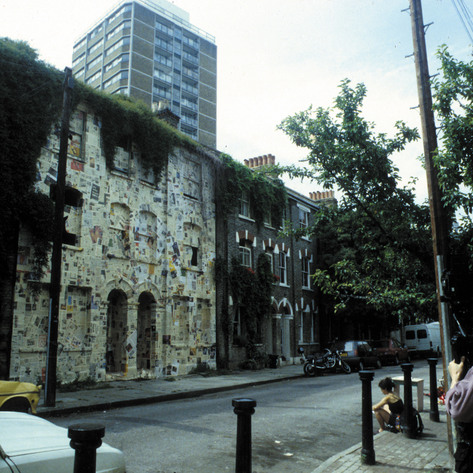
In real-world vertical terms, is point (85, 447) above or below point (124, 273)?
below

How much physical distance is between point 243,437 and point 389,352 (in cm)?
2508

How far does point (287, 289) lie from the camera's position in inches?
1117

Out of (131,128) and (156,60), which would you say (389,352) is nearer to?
(131,128)

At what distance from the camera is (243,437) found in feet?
13.7

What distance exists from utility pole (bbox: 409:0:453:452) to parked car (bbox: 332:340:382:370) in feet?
54.6

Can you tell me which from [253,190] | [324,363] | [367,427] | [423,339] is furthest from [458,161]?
[423,339]

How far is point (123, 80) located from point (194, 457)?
194 ft

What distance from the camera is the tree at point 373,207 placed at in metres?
9.74

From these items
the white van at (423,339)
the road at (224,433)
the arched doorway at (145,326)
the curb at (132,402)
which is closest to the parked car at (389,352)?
the white van at (423,339)

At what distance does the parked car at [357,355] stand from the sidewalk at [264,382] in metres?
2.56

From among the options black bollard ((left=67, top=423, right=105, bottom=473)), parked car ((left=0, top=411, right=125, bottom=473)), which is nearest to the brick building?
parked car ((left=0, top=411, right=125, bottom=473))

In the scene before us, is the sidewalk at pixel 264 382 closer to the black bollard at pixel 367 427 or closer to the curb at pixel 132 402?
the curb at pixel 132 402

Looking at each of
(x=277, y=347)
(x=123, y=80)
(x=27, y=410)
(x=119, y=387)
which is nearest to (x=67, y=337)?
(x=119, y=387)

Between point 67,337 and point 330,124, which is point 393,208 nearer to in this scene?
point 330,124
